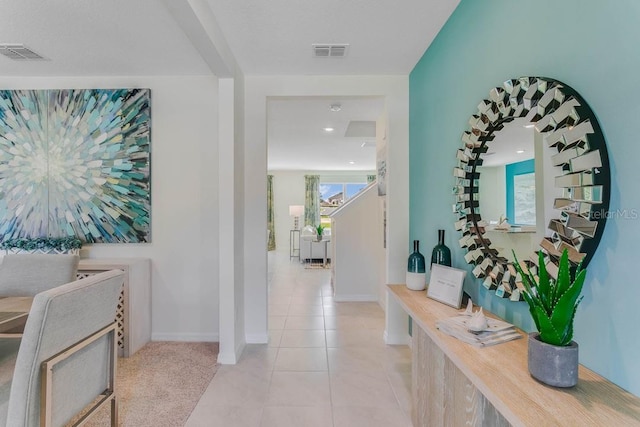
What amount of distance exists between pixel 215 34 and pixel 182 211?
1.67m

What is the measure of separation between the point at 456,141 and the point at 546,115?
0.85 metres

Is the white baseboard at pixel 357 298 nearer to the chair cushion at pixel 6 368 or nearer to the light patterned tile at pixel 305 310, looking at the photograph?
the light patterned tile at pixel 305 310

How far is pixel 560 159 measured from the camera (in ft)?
3.72

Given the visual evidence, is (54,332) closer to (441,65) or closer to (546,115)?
(546,115)

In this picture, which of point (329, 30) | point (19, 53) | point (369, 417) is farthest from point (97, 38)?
point (369, 417)

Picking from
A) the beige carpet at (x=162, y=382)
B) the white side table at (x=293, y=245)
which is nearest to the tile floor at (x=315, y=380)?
the beige carpet at (x=162, y=382)

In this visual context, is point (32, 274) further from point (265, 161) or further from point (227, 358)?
point (265, 161)

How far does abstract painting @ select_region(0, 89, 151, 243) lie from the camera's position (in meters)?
3.06

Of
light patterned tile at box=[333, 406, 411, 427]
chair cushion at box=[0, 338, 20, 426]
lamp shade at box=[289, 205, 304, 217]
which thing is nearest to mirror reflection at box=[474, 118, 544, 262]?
light patterned tile at box=[333, 406, 411, 427]

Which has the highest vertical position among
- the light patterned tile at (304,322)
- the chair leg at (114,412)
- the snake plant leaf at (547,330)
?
the snake plant leaf at (547,330)

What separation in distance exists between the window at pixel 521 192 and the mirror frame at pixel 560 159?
10 centimetres

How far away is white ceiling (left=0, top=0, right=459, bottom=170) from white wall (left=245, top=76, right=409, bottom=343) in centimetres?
11

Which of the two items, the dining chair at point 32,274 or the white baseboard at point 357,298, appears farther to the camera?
the white baseboard at point 357,298

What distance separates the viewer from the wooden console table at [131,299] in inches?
109
